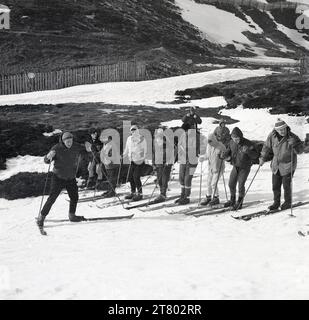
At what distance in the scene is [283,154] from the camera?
31.5 feet

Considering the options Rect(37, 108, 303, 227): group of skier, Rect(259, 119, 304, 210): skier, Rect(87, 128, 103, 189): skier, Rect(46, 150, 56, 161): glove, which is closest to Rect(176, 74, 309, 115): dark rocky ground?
Rect(37, 108, 303, 227): group of skier

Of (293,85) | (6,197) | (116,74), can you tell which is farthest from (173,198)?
(116,74)

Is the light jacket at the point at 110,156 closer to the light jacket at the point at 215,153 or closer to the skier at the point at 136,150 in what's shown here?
the skier at the point at 136,150

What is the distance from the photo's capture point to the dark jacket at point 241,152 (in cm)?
1004

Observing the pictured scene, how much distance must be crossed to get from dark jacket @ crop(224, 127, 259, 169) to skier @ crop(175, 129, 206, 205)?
1.12m

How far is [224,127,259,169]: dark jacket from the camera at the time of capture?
10.0m

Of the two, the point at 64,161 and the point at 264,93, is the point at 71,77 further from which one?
the point at 64,161

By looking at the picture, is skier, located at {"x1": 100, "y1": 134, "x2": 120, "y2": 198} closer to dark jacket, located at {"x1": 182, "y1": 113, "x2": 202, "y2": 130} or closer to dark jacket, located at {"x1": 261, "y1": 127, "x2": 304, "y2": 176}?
dark jacket, located at {"x1": 182, "y1": 113, "x2": 202, "y2": 130}

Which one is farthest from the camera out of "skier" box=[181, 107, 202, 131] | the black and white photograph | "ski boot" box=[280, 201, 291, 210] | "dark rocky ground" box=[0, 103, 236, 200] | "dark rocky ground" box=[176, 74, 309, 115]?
"dark rocky ground" box=[176, 74, 309, 115]

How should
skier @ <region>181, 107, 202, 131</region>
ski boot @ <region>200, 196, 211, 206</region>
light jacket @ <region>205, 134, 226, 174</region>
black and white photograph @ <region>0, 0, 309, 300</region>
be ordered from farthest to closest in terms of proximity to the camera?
skier @ <region>181, 107, 202, 131</region> → ski boot @ <region>200, 196, 211, 206</region> → light jacket @ <region>205, 134, 226, 174</region> → black and white photograph @ <region>0, 0, 309, 300</region>

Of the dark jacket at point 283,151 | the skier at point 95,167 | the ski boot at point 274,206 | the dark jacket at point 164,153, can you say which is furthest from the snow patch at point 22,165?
the dark jacket at point 283,151

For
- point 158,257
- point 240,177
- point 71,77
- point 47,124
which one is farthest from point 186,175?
point 71,77

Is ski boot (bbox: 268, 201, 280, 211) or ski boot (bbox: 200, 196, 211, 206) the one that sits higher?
ski boot (bbox: 268, 201, 280, 211)
